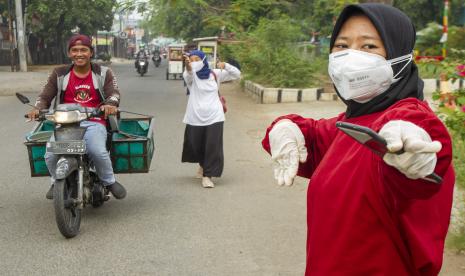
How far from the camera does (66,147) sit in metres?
5.16

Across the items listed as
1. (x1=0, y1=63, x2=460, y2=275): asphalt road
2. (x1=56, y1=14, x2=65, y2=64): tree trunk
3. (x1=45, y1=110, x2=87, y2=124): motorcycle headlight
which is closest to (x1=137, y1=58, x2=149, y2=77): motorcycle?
(x1=56, y1=14, x2=65, y2=64): tree trunk

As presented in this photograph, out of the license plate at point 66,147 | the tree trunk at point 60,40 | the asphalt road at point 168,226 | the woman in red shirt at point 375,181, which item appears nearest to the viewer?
the woman in red shirt at point 375,181

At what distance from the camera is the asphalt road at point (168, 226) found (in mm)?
4496

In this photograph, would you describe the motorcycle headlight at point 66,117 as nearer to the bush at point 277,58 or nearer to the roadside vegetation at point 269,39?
the roadside vegetation at point 269,39

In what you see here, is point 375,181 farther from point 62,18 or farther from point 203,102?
point 62,18

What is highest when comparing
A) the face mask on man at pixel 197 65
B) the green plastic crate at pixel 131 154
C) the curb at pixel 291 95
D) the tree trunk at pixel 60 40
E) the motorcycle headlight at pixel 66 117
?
the face mask on man at pixel 197 65

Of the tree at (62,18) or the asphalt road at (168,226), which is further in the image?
the tree at (62,18)

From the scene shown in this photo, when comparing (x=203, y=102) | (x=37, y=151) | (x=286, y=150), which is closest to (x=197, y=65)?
(x=203, y=102)

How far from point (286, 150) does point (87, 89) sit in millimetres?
3867

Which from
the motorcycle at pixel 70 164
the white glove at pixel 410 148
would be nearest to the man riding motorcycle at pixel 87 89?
the motorcycle at pixel 70 164

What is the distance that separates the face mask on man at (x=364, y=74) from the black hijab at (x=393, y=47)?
2cm

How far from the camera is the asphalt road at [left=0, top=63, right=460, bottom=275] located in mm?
4496

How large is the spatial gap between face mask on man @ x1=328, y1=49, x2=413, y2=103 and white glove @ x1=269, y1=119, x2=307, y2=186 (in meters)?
0.26

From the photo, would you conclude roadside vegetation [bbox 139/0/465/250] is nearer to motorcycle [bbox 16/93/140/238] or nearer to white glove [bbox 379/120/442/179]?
motorcycle [bbox 16/93/140/238]
